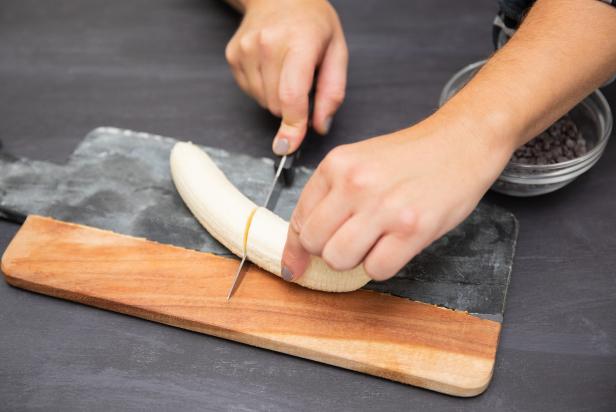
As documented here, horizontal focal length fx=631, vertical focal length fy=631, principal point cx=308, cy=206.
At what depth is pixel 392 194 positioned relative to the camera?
1.06 m

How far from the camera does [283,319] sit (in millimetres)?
1256

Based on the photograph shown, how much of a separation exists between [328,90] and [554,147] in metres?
0.53

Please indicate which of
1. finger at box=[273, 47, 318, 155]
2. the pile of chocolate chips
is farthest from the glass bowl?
finger at box=[273, 47, 318, 155]

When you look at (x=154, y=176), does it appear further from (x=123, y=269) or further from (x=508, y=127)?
(x=508, y=127)

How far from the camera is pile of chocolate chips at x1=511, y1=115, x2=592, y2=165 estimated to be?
140cm

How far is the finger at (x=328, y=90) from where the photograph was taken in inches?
58.9

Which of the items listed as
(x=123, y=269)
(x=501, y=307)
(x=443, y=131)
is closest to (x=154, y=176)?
(x=123, y=269)

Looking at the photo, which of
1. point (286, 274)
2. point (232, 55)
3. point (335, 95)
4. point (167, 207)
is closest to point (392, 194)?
point (286, 274)

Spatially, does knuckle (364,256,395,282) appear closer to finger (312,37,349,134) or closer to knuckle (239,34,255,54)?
finger (312,37,349,134)

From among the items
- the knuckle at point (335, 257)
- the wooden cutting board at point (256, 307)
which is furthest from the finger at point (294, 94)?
the knuckle at point (335, 257)

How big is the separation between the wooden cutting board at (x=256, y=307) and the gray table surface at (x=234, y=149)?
0.04 m

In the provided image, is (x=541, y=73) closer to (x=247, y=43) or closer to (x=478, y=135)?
(x=478, y=135)

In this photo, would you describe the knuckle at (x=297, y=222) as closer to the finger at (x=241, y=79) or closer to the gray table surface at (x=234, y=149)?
the gray table surface at (x=234, y=149)

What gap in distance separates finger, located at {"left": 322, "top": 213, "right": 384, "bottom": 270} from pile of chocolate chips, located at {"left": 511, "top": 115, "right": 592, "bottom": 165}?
478 mm
